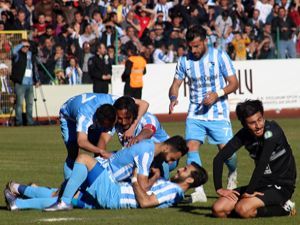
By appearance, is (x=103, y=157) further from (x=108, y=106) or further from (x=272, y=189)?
(x=272, y=189)

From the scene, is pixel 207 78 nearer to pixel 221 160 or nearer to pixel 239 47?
pixel 221 160

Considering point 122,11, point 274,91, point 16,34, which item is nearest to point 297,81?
point 274,91

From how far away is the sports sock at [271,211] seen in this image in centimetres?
1180

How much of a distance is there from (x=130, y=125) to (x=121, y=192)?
0.91m

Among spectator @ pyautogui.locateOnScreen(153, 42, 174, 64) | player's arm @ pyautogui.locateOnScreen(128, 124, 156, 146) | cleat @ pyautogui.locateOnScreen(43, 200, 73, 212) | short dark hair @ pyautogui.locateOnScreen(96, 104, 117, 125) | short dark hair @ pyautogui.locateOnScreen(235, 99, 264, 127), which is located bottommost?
spectator @ pyautogui.locateOnScreen(153, 42, 174, 64)

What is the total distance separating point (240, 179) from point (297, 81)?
1708cm

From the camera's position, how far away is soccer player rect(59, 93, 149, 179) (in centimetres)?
1258

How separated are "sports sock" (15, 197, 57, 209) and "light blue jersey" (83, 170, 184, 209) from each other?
1.37 feet

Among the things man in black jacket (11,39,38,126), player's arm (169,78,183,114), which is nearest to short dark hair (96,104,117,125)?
player's arm (169,78,183,114)

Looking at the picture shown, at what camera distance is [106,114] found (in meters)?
12.4

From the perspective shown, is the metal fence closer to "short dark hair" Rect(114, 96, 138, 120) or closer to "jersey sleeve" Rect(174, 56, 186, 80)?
"jersey sleeve" Rect(174, 56, 186, 80)

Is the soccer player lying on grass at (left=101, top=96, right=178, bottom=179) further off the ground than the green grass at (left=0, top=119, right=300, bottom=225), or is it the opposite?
the soccer player lying on grass at (left=101, top=96, right=178, bottom=179)

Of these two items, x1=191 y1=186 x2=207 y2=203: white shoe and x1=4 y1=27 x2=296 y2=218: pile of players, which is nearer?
x1=4 y1=27 x2=296 y2=218: pile of players

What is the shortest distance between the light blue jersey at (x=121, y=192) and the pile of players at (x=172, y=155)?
1cm
